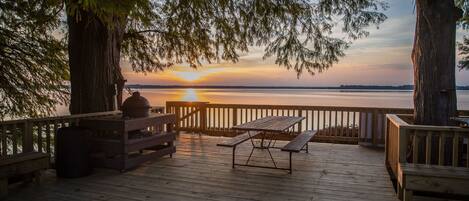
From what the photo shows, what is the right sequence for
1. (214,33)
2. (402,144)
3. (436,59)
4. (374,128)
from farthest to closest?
(214,33) < (374,128) < (436,59) < (402,144)

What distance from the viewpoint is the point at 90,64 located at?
4.90 meters

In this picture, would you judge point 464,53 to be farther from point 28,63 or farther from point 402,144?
point 28,63

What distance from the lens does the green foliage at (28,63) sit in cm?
570

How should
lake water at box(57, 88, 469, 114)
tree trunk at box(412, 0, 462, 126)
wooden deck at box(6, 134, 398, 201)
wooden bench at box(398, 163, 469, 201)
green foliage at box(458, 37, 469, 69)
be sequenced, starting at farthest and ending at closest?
lake water at box(57, 88, 469, 114), green foliage at box(458, 37, 469, 69), tree trunk at box(412, 0, 462, 126), wooden deck at box(6, 134, 398, 201), wooden bench at box(398, 163, 469, 201)

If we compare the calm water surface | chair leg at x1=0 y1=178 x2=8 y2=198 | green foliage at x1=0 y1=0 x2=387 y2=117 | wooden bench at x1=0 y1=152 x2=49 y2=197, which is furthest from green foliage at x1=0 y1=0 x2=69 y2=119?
the calm water surface

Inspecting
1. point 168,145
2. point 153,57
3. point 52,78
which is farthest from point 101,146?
point 153,57

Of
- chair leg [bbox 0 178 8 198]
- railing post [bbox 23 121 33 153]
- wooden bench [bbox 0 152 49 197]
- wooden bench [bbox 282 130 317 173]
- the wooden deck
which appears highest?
railing post [bbox 23 121 33 153]

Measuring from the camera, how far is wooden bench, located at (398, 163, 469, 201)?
9.34 ft

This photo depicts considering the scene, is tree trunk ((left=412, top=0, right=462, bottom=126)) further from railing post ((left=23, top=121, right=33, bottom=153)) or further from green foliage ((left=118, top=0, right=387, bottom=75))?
railing post ((left=23, top=121, right=33, bottom=153))

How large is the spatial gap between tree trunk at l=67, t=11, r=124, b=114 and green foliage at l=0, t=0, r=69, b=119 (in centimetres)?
112

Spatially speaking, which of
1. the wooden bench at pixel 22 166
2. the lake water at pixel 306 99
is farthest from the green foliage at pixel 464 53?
the lake water at pixel 306 99

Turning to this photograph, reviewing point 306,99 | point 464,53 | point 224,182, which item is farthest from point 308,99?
point 224,182

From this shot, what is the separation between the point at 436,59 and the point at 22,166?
5.05 m

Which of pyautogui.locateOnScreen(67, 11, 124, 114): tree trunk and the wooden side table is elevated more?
pyautogui.locateOnScreen(67, 11, 124, 114): tree trunk
